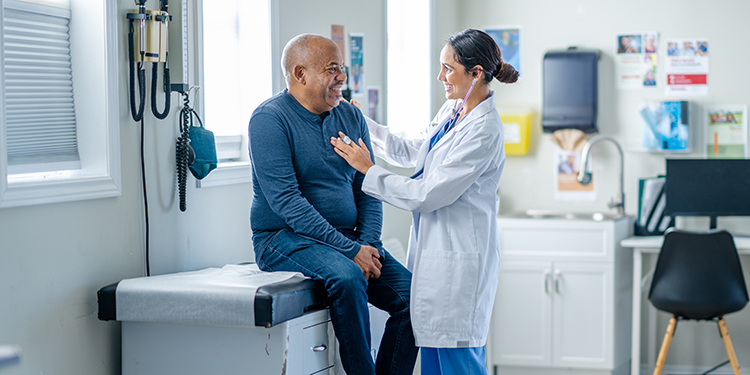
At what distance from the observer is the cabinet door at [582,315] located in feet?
12.7

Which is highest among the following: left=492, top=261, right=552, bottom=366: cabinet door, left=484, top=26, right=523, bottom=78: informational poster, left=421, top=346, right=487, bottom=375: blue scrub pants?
left=484, top=26, right=523, bottom=78: informational poster

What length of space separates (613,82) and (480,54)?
2.22 m

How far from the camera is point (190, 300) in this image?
1873mm

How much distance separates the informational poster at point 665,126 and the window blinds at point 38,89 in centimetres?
312

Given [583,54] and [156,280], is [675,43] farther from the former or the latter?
[156,280]

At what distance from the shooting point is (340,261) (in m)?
2.04

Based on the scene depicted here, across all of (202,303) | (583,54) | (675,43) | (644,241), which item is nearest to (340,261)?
(202,303)

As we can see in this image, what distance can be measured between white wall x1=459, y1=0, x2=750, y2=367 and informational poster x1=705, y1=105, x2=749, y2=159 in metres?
0.05

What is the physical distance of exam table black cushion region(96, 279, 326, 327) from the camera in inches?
70.7

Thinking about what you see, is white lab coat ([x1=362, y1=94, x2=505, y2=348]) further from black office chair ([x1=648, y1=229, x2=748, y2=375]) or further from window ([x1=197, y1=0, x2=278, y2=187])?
black office chair ([x1=648, y1=229, x2=748, y2=375])

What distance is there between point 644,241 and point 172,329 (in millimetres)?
2665

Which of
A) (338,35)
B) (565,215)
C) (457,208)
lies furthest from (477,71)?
(565,215)

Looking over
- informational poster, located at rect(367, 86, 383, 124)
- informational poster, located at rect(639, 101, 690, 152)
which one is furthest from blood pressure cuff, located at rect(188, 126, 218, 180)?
informational poster, located at rect(639, 101, 690, 152)

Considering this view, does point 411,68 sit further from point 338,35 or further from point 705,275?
point 705,275
